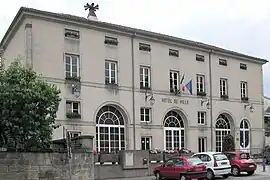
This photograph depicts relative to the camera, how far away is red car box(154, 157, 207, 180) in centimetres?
2333

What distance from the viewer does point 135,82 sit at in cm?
3597

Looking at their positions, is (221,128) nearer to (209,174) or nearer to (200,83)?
(200,83)

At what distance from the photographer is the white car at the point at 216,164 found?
2512cm

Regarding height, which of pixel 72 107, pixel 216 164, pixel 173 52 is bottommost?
pixel 216 164

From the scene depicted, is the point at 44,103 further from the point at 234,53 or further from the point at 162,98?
the point at 234,53

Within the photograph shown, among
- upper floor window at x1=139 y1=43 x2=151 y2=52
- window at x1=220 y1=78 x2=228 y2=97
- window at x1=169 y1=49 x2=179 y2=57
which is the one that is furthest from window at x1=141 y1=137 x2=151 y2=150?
window at x1=220 y1=78 x2=228 y2=97

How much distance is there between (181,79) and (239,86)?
7.95m

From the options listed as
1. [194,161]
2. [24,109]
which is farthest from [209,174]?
[24,109]

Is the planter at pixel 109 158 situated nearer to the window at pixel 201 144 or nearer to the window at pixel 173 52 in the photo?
the window at pixel 173 52

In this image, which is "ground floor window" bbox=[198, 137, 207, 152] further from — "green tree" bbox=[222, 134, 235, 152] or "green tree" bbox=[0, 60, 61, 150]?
"green tree" bbox=[0, 60, 61, 150]

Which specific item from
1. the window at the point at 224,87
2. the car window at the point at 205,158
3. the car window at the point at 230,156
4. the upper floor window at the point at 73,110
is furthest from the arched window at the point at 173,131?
the car window at the point at 205,158

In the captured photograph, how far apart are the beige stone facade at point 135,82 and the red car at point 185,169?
375 inches

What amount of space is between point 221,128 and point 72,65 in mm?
16676

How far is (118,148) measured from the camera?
34625 mm
